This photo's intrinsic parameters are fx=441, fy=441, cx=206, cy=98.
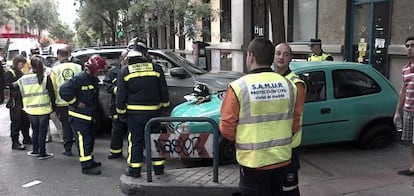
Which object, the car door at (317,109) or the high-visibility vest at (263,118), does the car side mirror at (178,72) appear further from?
the high-visibility vest at (263,118)

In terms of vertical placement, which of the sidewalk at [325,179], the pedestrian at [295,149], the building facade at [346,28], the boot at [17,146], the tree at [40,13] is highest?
the tree at [40,13]

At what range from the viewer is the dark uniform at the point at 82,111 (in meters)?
6.09

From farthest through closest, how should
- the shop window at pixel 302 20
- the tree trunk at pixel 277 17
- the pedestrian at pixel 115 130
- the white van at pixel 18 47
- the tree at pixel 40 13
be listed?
→ the tree at pixel 40 13 → the white van at pixel 18 47 → the shop window at pixel 302 20 → the tree trunk at pixel 277 17 → the pedestrian at pixel 115 130

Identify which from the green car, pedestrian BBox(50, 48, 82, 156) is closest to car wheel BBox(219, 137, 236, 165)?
the green car

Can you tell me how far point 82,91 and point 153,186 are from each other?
1.92 metres

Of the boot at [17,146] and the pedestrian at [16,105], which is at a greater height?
the pedestrian at [16,105]

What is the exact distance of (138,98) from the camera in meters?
5.32

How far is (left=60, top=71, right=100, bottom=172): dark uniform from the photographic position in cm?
609

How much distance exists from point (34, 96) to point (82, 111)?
1375 mm

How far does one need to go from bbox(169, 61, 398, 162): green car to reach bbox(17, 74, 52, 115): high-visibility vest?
2.13 meters

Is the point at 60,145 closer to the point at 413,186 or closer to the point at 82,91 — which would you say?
the point at 82,91

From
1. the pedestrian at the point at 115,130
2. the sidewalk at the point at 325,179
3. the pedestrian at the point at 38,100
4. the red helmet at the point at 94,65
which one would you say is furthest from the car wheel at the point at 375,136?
the pedestrian at the point at 38,100

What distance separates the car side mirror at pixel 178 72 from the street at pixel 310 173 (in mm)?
1793

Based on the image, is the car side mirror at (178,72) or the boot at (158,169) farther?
the car side mirror at (178,72)
